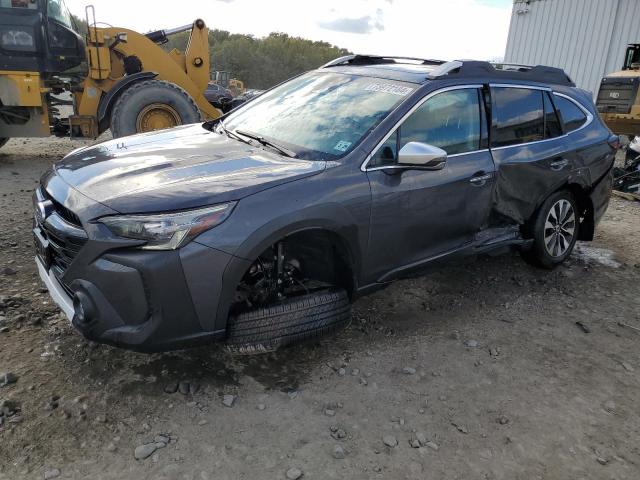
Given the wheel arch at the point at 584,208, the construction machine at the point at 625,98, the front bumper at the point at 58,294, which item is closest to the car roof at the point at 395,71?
the wheel arch at the point at 584,208

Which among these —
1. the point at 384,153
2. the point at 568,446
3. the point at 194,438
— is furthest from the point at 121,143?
the point at 568,446

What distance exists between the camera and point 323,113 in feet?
12.0

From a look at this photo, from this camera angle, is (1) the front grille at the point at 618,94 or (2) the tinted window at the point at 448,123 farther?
(1) the front grille at the point at 618,94

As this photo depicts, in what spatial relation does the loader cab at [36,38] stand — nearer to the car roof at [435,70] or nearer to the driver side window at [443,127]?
the car roof at [435,70]

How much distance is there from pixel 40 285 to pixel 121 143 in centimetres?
124

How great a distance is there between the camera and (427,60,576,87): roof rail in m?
3.77

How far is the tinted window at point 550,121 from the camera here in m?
4.49

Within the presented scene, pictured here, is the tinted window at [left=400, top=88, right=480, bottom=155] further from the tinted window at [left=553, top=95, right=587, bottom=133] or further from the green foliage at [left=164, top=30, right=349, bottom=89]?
the green foliage at [left=164, top=30, right=349, bottom=89]

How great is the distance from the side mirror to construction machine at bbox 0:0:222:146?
19.3 ft

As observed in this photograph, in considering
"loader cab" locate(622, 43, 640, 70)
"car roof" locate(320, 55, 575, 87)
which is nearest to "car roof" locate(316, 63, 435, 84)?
"car roof" locate(320, 55, 575, 87)

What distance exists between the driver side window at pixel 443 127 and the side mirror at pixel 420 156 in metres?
0.13

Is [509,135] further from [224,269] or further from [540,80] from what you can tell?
[224,269]

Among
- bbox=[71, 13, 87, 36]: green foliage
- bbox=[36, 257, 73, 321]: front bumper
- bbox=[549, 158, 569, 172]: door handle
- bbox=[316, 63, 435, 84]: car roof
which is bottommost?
bbox=[36, 257, 73, 321]: front bumper

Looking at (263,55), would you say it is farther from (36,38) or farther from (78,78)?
(36,38)
